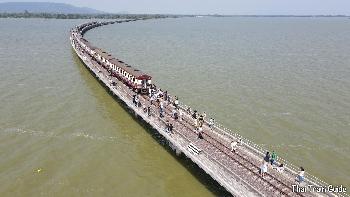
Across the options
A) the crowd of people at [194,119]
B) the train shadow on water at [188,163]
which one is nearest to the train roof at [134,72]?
the crowd of people at [194,119]

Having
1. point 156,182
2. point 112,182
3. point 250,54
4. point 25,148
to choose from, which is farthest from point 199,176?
point 250,54

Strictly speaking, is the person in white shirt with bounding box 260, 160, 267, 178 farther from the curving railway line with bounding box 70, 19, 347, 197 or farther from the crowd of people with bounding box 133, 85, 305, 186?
the curving railway line with bounding box 70, 19, 347, 197

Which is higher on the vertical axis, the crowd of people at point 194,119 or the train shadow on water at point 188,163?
the crowd of people at point 194,119

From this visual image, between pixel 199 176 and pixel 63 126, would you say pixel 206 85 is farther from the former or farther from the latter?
pixel 199 176

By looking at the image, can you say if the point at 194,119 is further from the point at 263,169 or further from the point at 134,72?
the point at 134,72

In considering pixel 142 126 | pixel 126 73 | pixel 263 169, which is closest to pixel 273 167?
pixel 263 169

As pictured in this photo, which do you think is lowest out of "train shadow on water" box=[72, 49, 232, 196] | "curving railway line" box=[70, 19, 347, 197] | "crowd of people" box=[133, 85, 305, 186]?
"train shadow on water" box=[72, 49, 232, 196]

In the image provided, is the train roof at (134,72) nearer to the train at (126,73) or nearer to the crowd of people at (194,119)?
the train at (126,73)

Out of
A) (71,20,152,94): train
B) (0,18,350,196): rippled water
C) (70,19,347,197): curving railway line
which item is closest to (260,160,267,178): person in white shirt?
(70,19,347,197): curving railway line
